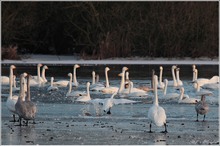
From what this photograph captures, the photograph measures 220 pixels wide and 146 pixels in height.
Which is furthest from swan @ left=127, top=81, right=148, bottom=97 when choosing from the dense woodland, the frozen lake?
the dense woodland

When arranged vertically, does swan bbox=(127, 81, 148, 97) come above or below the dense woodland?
below

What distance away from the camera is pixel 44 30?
3484 centimetres

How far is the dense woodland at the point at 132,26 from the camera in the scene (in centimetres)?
3141

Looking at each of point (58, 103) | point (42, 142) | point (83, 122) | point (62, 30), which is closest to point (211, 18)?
point (62, 30)

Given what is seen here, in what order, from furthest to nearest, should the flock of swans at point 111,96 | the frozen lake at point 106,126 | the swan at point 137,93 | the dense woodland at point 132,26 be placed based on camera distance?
the dense woodland at point 132,26
the swan at point 137,93
the flock of swans at point 111,96
the frozen lake at point 106,126

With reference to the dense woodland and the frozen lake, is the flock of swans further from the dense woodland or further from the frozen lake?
the dense woodland

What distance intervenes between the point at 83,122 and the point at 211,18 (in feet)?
70.6

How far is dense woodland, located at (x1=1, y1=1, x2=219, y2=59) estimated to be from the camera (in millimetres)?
31406

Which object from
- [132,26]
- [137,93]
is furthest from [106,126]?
[132,26]

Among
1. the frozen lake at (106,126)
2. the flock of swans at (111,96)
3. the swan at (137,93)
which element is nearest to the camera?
the frozen lake at (106,126)

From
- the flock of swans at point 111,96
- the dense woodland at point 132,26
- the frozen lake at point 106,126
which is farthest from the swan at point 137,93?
the dense woodland at point 132,26

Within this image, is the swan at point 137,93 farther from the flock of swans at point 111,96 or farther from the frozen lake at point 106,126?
the frozen lake at point 106,126

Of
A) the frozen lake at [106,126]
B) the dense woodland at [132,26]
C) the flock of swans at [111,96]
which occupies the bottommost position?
the frozen lake at [106,126]

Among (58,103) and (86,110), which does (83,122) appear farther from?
(58,103)
